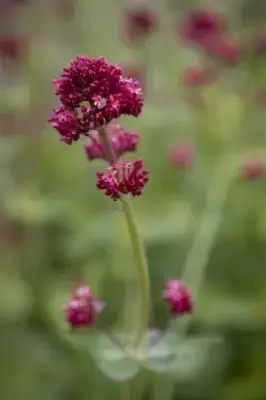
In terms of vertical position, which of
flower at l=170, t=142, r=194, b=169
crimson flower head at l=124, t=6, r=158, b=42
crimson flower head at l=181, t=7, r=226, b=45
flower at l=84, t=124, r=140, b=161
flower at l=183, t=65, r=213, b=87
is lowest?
flower at l=84, t=124, r=140, b=161

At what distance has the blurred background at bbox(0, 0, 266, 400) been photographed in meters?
1.04

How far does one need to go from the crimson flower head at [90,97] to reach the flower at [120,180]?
0.11ft

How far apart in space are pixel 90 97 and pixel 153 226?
0.49 m

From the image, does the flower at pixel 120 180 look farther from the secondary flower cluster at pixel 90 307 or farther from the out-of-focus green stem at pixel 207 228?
the out-of-focus green stem at pixel 207 228

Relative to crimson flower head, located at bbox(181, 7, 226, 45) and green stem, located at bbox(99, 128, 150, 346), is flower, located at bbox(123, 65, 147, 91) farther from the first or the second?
green stem, located at bbox(99, 128, 150, 346)

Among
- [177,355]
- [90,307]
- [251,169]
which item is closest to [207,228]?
[251,169]

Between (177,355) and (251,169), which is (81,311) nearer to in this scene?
(177,355)

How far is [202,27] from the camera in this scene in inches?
49.8

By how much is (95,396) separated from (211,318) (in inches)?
6.3

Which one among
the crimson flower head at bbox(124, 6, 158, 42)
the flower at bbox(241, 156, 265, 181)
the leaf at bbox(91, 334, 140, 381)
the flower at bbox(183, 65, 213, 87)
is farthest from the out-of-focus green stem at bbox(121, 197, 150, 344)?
the crimson flower head at bbox(124, 6, 158, 42)

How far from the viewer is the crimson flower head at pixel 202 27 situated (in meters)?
1.26

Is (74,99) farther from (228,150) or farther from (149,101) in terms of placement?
(149,101)

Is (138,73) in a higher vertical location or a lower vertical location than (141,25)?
lower

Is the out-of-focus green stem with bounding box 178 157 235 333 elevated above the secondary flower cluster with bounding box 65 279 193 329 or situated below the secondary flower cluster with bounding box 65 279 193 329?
above
